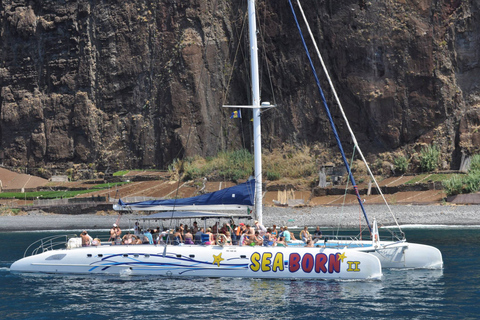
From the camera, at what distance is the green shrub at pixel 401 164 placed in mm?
63281

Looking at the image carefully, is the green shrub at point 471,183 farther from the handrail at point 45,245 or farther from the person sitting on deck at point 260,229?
the handrail at point 45,245

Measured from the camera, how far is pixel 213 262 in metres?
24.4

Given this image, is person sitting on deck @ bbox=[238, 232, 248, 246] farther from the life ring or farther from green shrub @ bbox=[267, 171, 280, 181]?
green shrub @ bbox=[267, 171, 280, 181]

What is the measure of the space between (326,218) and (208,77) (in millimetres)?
33382

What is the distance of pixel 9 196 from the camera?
66.1 m

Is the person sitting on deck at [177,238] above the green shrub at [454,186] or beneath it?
beneath

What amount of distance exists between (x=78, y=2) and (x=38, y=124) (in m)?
17.6

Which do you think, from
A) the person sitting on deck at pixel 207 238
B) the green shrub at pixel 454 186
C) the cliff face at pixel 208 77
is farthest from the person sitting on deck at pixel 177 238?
the cliff face at pixel 208 77

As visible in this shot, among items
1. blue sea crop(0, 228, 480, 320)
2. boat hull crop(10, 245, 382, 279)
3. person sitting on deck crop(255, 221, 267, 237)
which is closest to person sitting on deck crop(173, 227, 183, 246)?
boat hull crop(10, 245, 382, 279)

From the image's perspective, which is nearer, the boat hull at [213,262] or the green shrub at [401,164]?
the boat hull at [213,262]

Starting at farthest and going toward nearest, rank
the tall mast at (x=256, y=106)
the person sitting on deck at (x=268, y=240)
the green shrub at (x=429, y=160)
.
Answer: the green shrub at (x=429, y=160) → the tall mast at (x=256, y=106) → the person sitting on deck at (x=268, y=240)

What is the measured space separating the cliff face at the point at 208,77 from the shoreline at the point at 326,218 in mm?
18124

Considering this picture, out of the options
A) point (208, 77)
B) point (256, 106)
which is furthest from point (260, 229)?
point (208, 77)

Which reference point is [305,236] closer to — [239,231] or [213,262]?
[239,231]
